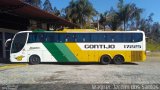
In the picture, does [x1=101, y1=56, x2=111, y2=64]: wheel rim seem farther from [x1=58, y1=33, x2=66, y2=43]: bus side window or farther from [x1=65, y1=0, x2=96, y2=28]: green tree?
[x1=65, y1=0, x2=96, y2=28]: green tree

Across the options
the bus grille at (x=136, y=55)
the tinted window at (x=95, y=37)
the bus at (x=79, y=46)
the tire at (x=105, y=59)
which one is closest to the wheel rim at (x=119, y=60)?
the bus at (x=79, y=46)

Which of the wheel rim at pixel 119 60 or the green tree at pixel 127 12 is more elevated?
the green tree at pixel 127 12

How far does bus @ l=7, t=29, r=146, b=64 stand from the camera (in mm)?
27028

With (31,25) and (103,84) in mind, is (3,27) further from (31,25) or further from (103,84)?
(103,84)

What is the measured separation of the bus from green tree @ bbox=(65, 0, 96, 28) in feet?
104

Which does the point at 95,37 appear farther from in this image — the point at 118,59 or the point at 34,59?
the point at 34,59

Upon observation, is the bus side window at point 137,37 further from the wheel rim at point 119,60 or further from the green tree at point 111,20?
the green tree at point 111,20

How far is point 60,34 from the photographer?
27.3 metres

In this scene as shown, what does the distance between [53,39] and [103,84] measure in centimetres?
1279

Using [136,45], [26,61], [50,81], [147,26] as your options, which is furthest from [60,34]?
[147,26]

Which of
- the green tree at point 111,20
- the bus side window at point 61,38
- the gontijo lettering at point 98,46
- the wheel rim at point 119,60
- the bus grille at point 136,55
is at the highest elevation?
the green tree at point 111,20

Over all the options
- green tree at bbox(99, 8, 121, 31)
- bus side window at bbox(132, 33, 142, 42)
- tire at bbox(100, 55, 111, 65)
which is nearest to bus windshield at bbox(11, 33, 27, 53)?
tire at bbox(100, 55, 111, 65)

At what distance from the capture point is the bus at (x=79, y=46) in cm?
2703

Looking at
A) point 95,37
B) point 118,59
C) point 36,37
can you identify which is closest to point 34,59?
point 36,37
